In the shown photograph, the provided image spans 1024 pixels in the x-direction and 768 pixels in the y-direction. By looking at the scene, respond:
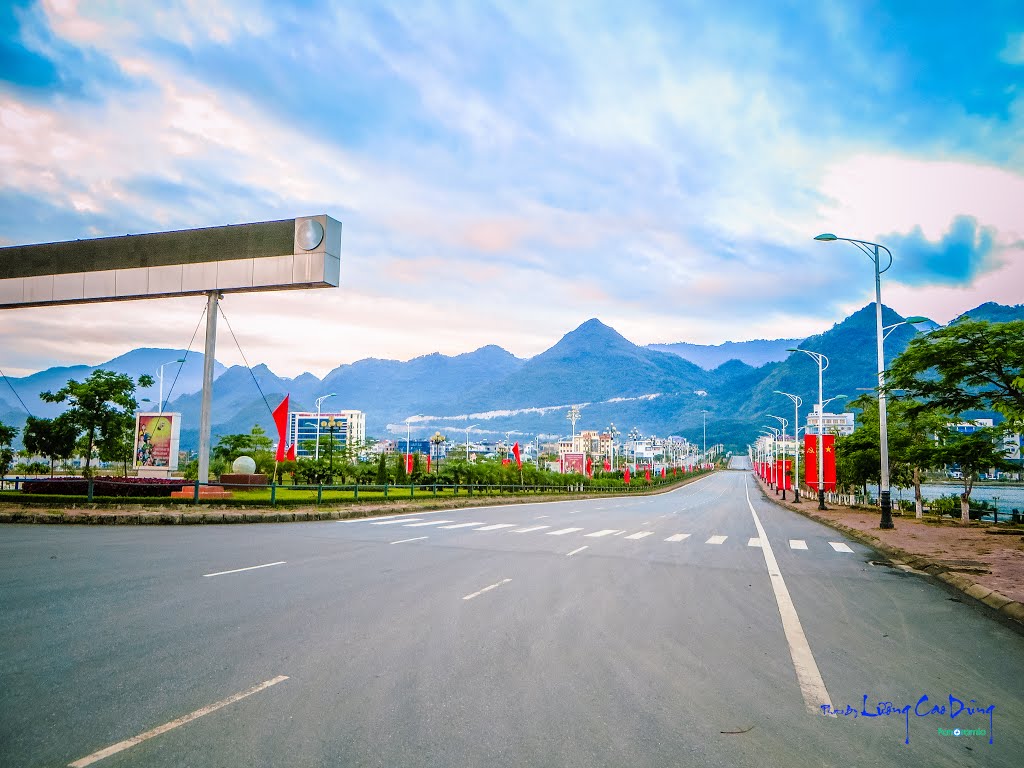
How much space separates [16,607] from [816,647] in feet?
30.2

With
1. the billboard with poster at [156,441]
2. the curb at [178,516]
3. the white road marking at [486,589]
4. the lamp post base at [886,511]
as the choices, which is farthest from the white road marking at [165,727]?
the billboard with poster at [156,441]

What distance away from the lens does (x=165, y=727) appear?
4422mm

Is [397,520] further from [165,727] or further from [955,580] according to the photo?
[165,727]

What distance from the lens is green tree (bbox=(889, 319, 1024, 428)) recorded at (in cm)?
1460

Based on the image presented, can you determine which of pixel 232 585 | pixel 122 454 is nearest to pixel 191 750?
pixel 232 585

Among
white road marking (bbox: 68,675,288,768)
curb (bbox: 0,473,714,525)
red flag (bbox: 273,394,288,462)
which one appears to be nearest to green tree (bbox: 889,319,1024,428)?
white road marking (bbox: 68,675,288,768)

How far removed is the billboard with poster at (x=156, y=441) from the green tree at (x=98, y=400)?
23.9 metres

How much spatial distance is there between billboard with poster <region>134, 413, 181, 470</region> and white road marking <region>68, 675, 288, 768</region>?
52.3m

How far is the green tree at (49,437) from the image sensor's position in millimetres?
29641

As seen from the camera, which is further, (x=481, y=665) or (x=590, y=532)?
(x=590, y=532)

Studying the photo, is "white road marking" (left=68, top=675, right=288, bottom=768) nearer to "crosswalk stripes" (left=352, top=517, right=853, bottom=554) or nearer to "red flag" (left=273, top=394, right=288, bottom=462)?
"crosswalk stripes" (left=352, top=517, right=853, bottom=554)

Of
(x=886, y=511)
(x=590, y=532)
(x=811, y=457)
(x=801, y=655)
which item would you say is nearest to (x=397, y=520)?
(x=590, y=532)

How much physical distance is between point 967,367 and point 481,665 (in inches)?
580

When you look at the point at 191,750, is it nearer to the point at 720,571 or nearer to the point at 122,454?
the point at 720,571
